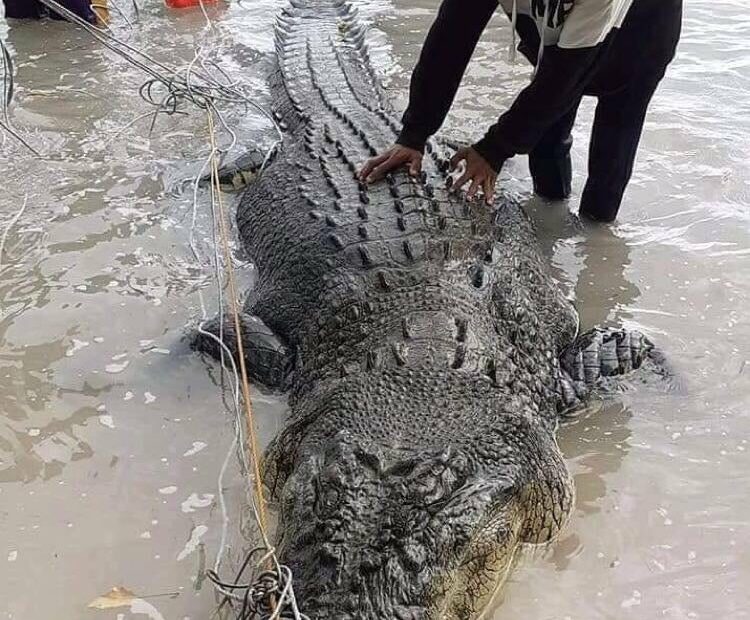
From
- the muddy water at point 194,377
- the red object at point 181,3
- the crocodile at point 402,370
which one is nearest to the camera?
the crocodile at point 402,370

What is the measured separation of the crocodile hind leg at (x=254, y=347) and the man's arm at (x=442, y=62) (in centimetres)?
107

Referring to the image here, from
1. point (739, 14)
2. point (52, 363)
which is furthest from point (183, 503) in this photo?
point (739, 14)

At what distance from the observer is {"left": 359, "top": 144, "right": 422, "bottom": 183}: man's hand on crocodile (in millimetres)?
3672

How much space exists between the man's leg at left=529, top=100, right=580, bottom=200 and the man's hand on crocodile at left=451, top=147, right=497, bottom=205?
1059mm

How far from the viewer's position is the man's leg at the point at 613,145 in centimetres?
398

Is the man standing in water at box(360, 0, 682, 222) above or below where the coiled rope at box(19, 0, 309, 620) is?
above

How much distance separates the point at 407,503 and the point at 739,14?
7.00 m

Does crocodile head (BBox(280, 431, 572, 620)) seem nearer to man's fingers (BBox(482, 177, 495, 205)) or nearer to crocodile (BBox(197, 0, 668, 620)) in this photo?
crocodile (BBox(197, 0, 668, 620))

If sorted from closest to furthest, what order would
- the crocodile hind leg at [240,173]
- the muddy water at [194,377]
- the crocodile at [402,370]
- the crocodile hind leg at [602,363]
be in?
the crocodile at [402,370], the muddy water at [194,377], the crocodile hind leg at [602,363], the crocodile hind leg at [240,173]

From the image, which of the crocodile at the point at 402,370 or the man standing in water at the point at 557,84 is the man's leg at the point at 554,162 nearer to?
the man standing in water at the point at 557,84

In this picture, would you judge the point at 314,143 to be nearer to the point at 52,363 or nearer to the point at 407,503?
the point at 52,363

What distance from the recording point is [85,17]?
23.0 ft

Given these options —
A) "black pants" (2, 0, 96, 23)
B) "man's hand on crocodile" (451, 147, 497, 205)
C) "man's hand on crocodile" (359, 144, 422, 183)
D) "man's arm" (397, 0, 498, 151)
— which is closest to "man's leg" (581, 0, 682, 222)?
"man's arm" (397, 0, 498, 151)

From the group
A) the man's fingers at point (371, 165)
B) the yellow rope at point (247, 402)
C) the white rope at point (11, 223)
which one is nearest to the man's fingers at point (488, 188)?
the man's fingers at point (371, 165)
